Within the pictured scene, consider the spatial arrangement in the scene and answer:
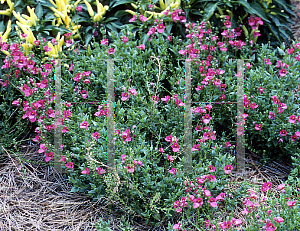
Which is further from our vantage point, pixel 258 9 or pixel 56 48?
pixel 258 9

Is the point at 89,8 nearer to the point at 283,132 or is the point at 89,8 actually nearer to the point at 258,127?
the point at 258,127

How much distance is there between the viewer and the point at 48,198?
2500mm

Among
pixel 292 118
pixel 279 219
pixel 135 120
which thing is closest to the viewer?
pixel 279 219

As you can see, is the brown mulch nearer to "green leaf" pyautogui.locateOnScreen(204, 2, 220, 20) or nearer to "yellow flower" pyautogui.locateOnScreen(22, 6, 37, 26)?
"yellow flower" pyautogui.locateOnScreen(22, 6, 37, 26)

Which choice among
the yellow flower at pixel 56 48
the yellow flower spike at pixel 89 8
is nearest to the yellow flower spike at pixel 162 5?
the yellow flower spike at pixel 89 8

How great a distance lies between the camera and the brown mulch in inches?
91.0

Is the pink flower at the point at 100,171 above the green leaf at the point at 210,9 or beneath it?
beneath

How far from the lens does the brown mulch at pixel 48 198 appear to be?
2.31m

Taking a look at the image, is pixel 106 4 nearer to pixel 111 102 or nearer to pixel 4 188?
pixel 111 102

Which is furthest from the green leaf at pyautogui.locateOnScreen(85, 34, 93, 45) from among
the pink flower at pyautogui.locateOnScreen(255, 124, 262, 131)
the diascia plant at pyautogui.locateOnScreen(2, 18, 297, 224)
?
the pink flower at pyautogui.locateOnScreen(255, 124, 262, 131)

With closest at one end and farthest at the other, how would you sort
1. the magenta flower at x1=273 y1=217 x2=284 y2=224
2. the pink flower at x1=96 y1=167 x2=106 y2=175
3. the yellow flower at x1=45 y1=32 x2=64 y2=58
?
the magenta flower at x1=273 y1=217 x2=284 y2=224 < the pink flower at x1=96 y1=167 x2=106 y2=175 < the yellow flower at x1=45 y1=32 x2=64 y2=58

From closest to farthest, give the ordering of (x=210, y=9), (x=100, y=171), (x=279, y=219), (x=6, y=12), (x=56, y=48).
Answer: (x=279, y=219) < (x=100, y=171) < (x=56, y=48) < (x=6, y=12) < (x=210, y=9)

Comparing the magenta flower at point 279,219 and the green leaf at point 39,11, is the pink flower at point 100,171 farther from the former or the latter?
the green leaf at point 39,11

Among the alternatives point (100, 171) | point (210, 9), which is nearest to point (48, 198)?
point (100, 171)
